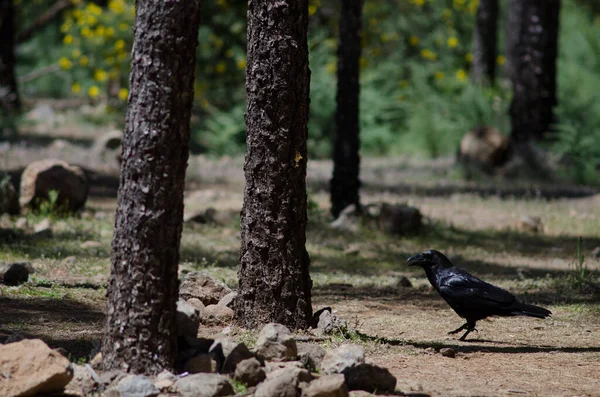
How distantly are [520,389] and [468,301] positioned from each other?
47.0 inches

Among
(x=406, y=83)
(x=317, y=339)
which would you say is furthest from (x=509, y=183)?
(x=317, y=339)

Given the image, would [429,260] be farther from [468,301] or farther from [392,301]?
[392,301]

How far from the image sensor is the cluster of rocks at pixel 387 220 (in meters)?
10.2

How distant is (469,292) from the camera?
5.96 m

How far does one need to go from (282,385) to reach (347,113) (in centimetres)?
651

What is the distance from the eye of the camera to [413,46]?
22.4m

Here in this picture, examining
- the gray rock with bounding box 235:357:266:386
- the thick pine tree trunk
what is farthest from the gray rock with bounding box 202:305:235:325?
the thick pine tree trunk

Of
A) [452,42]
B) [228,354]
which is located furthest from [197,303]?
[452,42]

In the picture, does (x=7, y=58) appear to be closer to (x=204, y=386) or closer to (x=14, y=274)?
(x=14, y=274)

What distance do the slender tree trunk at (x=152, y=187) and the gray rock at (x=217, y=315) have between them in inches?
54.9

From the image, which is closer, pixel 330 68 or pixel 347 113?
pixel 347 113

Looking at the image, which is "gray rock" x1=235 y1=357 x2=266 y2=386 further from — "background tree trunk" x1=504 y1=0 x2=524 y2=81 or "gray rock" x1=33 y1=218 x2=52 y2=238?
"background tree trunk" x1=504 y1=0 x2=524 y2=81

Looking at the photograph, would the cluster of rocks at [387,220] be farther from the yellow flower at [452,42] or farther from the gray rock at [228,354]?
the yellow flower at [452,42]

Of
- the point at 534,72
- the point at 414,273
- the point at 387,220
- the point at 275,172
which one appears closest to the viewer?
the point at 275,172
